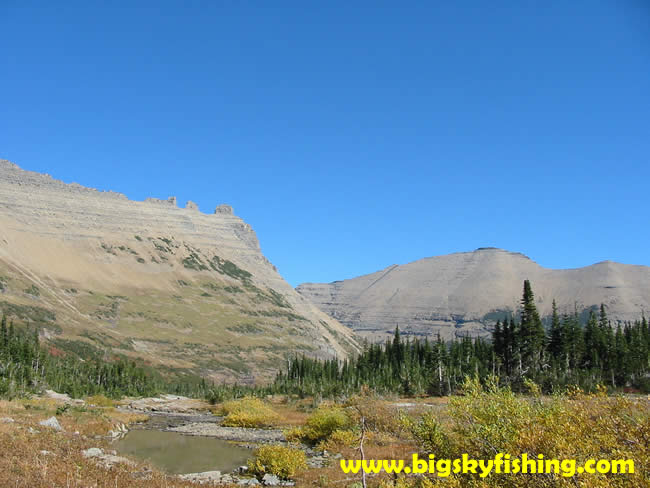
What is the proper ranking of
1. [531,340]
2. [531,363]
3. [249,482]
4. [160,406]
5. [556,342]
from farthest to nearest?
[556,342]
[531,363]
[160,406]
[531,340]
[249,482]

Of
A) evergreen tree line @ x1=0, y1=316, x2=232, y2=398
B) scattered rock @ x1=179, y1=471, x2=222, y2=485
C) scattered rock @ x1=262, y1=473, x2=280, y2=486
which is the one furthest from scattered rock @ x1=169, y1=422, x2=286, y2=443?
evergreen tree line @ x1=0, y1=316, x2=232, y2=398

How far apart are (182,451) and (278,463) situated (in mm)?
16831

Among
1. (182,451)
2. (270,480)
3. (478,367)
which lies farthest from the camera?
(478,367)

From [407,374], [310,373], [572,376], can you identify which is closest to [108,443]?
[407,374]

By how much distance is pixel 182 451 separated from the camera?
146ft

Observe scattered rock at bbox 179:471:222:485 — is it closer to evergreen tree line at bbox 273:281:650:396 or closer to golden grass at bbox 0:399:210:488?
golden grass at bbox 0:399:210:488

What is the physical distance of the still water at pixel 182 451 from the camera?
1463 inches

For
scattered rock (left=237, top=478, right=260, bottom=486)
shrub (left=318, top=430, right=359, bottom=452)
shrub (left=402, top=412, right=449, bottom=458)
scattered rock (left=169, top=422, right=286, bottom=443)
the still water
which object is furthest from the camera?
scattered rock (left=169, top=422, right=286, bottom=443)

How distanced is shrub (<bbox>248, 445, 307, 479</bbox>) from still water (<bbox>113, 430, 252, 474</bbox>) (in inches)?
143

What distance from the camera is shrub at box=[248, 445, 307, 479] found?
31.6 metres

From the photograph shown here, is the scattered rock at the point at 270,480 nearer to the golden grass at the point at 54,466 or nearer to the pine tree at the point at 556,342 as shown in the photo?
the golden grass at the point at 54,466

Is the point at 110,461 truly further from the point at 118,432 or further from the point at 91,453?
the point at 118,432

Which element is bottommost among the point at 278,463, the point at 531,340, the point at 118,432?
the point at 118,432

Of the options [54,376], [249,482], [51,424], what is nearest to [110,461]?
[249,482]
